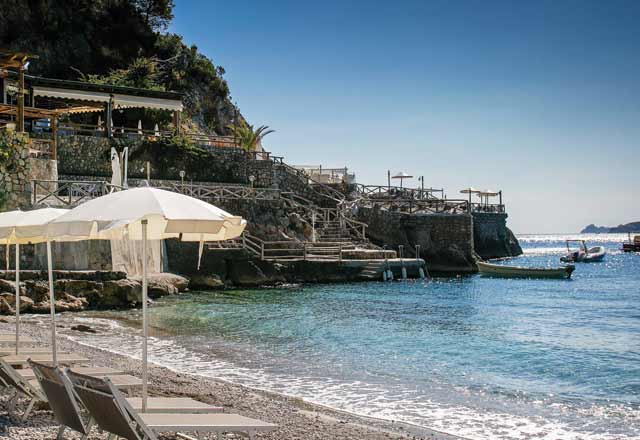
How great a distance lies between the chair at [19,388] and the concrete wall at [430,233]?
127ft

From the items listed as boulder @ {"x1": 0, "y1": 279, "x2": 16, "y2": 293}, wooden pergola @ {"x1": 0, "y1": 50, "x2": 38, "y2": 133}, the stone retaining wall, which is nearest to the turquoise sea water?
boulder @ {"x1": 0, "y1": 279, "x2": 16, "y2": 293}

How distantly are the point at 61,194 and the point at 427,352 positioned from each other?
728 inches

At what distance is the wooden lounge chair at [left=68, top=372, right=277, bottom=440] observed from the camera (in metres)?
5.54

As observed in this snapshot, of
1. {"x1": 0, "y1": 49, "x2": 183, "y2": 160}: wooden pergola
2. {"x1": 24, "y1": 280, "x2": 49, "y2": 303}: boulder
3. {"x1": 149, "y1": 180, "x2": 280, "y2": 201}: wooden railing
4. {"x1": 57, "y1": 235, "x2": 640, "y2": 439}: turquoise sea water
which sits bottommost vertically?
{"x1": 57, "y1": 235, "x2": 640, "y2": 439}: turquoise sea water

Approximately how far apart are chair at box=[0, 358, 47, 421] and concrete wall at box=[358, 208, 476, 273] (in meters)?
38.8

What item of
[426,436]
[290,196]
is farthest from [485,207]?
[426,436]

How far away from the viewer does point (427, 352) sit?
671 inches

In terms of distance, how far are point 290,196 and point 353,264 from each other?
7.72m

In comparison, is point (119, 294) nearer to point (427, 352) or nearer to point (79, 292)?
point (79, 292)

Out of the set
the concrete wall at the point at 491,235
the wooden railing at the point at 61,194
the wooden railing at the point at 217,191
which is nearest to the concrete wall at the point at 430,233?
the wooden railing at the point at 217,191

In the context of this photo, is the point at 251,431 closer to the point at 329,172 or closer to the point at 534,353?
the point at 534,353

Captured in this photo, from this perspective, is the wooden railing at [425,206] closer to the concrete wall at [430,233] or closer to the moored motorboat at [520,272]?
the concrete wall at [430,233]

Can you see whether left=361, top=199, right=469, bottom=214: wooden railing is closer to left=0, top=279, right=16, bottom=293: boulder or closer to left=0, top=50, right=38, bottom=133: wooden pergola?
left=0, top=50, right=38, bottom=133: wooden pergola

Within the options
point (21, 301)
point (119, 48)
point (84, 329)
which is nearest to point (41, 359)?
point (84, 329)
